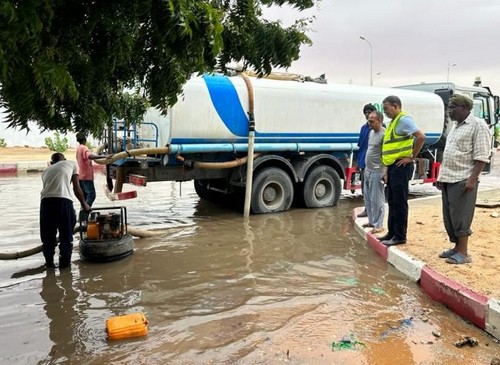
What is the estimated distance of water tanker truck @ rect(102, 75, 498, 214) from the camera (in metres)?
8.19

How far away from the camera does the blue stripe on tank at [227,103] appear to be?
327 inches

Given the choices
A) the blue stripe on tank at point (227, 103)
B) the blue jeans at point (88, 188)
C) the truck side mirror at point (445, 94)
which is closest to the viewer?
the blue stripe on tank at point (227, 103)

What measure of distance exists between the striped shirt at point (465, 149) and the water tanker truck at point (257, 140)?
4.27m

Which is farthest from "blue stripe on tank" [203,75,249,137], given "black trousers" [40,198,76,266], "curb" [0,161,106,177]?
"curb" [0,161,106,177]

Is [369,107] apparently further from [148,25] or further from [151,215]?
[148,25]

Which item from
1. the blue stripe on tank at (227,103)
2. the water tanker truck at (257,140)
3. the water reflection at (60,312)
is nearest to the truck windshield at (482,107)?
the water tanker truck at (257,140)

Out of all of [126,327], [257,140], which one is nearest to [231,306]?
[126,327]

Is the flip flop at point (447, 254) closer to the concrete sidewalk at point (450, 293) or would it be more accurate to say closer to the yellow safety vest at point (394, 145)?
the concrete sidewalk at point (450, 293)

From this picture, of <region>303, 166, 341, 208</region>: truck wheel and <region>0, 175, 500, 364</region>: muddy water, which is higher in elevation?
<region>303, 166, 341, 208</region>: truck wheel

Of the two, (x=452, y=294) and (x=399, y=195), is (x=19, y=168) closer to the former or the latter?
(x=399, y=195)

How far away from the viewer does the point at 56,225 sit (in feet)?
18.3

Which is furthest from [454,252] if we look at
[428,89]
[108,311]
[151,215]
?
[428,89]

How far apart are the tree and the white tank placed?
5.07 meters

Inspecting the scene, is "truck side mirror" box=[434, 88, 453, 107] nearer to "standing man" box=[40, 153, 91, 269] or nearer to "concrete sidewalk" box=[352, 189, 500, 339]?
"concrete sidewalk" box=[352, 189, 500, 339]
